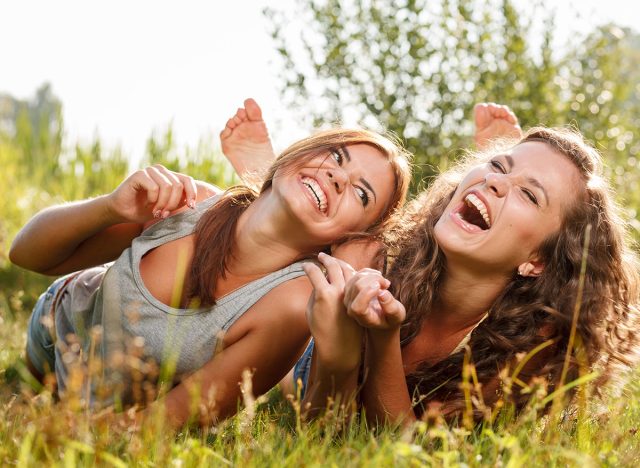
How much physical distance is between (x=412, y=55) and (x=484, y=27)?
0.62m

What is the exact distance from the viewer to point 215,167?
252 inches

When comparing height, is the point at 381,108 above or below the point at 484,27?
below

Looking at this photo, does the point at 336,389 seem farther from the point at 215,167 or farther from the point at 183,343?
the point at 215,167

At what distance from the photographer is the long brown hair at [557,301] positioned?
115 inches

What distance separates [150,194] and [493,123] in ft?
6.78

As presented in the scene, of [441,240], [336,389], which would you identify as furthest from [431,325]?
[336,389]

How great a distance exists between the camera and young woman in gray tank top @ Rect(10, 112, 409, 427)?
2742 mm

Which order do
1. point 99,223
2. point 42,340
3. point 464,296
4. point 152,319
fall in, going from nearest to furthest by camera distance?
point 152,319
point 99,223
point 464,296
point 42,340

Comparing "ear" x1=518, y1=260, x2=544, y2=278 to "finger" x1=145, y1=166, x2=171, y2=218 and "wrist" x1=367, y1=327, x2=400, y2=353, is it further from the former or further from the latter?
"finger" x1=145, y1=166, x2=171, y2=218

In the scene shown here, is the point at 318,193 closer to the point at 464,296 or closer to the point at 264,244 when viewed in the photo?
the point at 264,244

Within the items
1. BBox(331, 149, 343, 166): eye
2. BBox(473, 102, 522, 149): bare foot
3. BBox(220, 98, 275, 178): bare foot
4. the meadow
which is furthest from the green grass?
BBox(473, 102, 522, 149): bare foot

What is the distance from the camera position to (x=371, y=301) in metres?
2.25

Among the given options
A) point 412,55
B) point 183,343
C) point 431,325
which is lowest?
point 431,325

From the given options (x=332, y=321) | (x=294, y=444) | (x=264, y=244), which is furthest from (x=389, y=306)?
(x=264, y=244)
